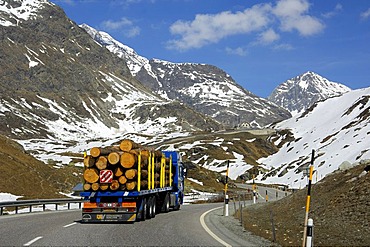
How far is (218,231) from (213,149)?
133m

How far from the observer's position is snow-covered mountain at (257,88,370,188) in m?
80.7

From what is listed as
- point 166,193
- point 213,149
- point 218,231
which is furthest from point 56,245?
point 213,149

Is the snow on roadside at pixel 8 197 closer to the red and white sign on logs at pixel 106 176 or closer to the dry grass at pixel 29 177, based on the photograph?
the dry grass at pixel 29 177

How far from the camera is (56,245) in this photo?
538 inches

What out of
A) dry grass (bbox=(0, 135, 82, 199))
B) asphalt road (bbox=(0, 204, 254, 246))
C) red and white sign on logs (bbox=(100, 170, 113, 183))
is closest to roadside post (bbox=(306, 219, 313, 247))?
asphalt road (bbox=(0, 204, 254, 246))

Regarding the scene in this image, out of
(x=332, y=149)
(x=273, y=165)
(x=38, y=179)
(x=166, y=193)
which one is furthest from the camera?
(x=273, y=165)

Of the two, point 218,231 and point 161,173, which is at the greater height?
point 161,173

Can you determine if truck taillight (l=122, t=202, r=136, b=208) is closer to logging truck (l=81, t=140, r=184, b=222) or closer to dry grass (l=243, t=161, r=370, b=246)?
logging truck (l=81, t=140, r=184, b=222)

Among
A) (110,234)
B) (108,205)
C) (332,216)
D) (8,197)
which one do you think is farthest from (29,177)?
(332,216)

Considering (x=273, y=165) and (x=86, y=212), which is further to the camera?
(x=273, y=165)

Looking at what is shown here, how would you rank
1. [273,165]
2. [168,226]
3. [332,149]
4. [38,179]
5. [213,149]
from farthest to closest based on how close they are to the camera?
[213,149]
[273,165]
[332,149]
[38,179]
[168,226]

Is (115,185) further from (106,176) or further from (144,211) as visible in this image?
(144,211)

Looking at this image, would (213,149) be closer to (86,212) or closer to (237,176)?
(237,176)

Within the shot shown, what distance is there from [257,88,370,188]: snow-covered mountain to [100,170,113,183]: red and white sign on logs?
4641cm
